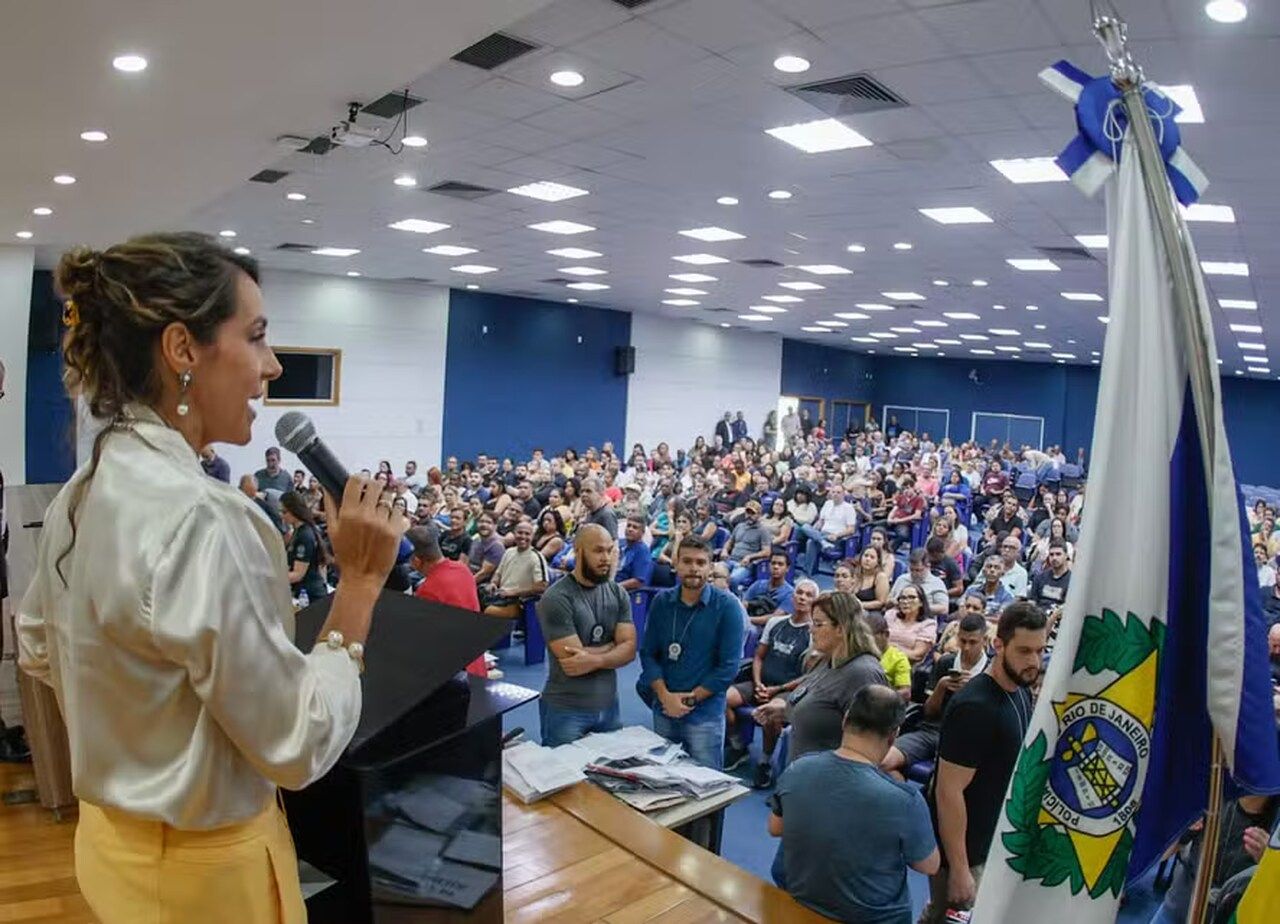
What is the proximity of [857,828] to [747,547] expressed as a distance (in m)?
6.83

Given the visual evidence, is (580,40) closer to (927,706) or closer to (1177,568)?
(927,706)

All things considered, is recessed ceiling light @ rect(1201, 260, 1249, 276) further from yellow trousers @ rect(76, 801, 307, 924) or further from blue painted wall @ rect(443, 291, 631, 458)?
blue painted wall @ rect(443, 291, 631, 458)

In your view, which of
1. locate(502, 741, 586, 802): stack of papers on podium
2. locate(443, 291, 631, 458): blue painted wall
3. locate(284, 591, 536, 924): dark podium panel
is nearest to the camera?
locate(284, 591, 536, 924): dark podium panel

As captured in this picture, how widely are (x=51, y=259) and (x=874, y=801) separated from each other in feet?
39.6

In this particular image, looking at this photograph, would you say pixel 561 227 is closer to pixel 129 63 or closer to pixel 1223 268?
pixel 129 63

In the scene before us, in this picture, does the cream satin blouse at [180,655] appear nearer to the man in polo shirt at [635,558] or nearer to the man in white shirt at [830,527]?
the man in polo shirt at [635,558]

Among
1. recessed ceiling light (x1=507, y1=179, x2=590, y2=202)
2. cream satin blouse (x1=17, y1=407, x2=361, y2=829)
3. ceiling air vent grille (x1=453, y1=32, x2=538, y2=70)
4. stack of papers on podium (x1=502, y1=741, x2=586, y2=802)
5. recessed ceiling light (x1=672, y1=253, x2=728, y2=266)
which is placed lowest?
stack of papers on podium (x1=502, y1=741, x2=586, y2=802)

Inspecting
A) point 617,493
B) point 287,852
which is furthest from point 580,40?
point 617,493

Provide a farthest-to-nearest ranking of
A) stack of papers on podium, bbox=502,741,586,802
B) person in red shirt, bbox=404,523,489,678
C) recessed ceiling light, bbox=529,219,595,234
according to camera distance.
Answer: recessed ceiling light, bbox=529,219,595,234 < person in red shirt, bbox=404,523,489,678 < stack of papers on podium, bbox=502,741,586,802

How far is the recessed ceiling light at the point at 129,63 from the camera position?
12.6 ft

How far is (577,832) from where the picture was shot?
7.22 ft

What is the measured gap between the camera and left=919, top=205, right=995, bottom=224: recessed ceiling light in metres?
7.71

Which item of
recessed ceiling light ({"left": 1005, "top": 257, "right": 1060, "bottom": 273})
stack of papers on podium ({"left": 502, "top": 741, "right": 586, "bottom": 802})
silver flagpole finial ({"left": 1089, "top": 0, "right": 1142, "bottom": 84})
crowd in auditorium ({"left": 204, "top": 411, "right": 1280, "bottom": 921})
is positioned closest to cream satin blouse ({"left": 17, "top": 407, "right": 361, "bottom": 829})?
crowd in auditorium ({"left": 204, "top": 411, "right": 1280, "bottom": 921})

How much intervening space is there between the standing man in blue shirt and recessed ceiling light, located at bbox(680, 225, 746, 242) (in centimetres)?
560
